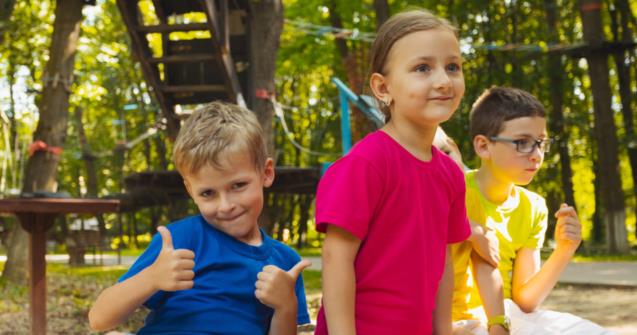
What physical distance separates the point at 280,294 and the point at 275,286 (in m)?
0.04

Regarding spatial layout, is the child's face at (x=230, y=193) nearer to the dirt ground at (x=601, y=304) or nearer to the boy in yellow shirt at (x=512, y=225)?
the boy in yellow shirt at (x=512, y=225)

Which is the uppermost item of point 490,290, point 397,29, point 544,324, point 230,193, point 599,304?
point 397,29

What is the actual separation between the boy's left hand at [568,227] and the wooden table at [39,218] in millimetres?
3385

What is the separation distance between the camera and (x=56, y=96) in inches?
399

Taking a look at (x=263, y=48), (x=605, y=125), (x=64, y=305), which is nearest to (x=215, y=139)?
(x=64, y=305)

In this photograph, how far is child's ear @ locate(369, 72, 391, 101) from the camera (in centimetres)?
239

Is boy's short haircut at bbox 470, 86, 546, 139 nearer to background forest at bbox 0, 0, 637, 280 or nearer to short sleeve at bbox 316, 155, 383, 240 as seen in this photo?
short sleeve at bbox 316, 155, 383, 240

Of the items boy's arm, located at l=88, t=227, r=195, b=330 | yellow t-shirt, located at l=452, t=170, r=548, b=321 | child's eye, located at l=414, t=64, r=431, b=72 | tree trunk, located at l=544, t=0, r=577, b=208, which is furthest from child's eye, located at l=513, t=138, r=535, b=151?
tree trunk, located at l=544, t=0, r=577, b=208

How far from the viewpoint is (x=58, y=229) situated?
35750mm

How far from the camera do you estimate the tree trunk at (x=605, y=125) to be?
710 inches

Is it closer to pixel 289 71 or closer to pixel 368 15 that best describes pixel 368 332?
pixel 368 15

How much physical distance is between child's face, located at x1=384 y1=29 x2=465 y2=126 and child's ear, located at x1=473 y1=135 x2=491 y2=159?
843 mm

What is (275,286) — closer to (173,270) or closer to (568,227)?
(173,270)

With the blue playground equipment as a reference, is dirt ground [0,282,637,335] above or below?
below
